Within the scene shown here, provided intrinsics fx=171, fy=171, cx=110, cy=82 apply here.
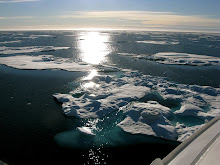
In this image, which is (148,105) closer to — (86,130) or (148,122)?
(148,122)

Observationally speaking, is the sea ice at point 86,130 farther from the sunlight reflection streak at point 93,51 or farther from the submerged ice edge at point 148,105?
the sunlight reflection streak at point 93,51

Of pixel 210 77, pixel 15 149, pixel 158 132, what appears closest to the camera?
pixel 15 149

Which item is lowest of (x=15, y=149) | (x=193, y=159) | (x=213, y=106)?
(x=15, y=149)

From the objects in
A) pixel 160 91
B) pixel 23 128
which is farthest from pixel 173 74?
pixel 23 128

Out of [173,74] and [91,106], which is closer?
[91,106]

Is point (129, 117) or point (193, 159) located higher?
point (193, 159)

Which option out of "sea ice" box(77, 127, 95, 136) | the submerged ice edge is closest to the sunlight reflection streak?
the submerged ice edge

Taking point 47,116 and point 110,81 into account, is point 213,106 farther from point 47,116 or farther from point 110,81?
point 47,116

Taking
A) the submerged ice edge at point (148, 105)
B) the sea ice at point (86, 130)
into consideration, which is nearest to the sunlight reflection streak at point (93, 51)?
the submerged ice edge at point (148, 105)

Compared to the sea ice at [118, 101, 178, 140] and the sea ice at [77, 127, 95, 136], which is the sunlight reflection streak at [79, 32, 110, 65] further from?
the sea ice at [77, 127, 95, 136]

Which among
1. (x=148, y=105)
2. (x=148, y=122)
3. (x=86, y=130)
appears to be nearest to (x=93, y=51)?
(x=148, y=105)
